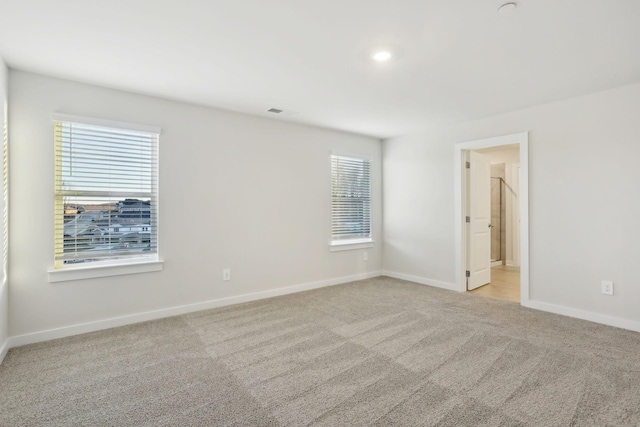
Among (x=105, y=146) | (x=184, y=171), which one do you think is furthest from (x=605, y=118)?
(x=105, y=146)

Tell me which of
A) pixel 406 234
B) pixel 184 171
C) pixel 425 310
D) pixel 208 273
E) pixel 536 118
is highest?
pixel 536 118

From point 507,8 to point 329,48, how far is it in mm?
1145

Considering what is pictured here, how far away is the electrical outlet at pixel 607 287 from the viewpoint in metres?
3.20

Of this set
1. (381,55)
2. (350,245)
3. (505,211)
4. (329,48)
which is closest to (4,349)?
(329,48)

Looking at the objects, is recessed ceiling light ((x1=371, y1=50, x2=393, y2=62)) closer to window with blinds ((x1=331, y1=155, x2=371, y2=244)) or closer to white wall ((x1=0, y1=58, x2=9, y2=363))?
window with blinds ((x1=331, y1=155, x2=371, y2=244))

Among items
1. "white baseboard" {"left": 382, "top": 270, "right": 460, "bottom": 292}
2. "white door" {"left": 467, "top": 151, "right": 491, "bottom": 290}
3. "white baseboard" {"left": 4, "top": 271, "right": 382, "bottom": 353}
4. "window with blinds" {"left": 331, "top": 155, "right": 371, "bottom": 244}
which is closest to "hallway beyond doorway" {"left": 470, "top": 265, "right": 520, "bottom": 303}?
"white door" {"left": 467, "top": 151, "right": 491, "bottom": 290}

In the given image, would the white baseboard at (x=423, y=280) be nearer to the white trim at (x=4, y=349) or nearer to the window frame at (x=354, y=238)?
the window frame at (x=354, y=238)

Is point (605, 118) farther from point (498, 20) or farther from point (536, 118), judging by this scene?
point (498, 20)

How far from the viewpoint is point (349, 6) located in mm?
1882

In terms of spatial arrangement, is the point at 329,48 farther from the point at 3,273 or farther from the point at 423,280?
the point at 423,280

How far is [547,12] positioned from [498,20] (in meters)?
0.26

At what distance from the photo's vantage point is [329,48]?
Result: 7.80 ft

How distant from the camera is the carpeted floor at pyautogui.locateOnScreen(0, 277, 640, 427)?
182 centimetres

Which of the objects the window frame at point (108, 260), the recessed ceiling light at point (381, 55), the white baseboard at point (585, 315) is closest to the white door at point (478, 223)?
the white baseboard at point (585, 315)
